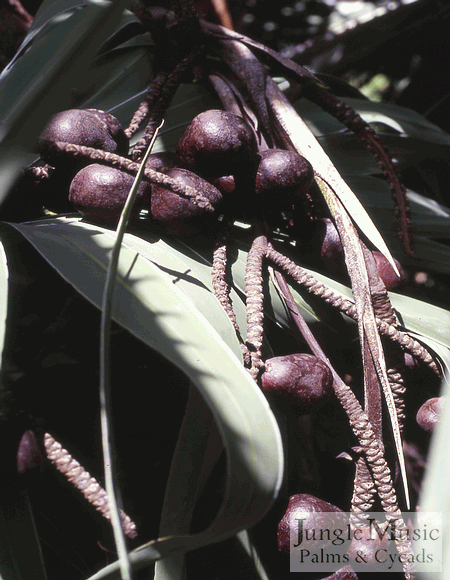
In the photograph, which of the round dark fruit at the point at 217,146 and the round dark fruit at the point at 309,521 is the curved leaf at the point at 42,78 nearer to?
the round dark fruit at the point at 217,146

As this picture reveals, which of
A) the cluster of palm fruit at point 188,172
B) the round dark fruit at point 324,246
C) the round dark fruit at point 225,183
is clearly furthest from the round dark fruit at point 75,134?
the round dark fruit at point 324,246

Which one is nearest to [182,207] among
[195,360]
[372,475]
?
[195,360]

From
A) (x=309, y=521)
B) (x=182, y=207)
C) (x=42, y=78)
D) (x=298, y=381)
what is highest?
(x=42, y=78)

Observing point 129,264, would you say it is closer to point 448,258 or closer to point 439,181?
point 448,258

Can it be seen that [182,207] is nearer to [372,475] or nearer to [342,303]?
[342,303]

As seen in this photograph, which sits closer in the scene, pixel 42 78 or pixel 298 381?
pixel 298 381

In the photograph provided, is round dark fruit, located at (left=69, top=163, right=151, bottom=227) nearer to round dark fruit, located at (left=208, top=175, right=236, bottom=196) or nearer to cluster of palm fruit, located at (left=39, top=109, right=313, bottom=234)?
cluster of palm fruit, located at (left=39, top=109, right=313, bottom=234)

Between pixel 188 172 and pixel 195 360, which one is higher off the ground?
pixel 188 172

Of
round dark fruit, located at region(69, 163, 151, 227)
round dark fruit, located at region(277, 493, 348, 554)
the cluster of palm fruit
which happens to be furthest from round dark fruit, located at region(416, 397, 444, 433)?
round dark fruit, located at region(69, 163, 151, 227)
